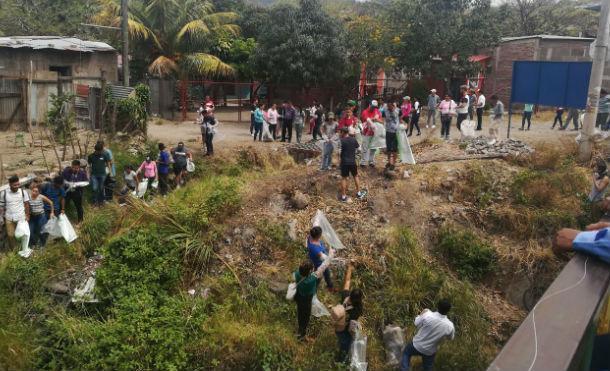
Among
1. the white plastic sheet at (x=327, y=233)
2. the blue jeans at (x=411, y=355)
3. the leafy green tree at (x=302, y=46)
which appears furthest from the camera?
the leafy green tree at (x=302, y=46)

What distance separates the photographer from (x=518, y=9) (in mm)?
30891

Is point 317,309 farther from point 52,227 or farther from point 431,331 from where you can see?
point 52,227

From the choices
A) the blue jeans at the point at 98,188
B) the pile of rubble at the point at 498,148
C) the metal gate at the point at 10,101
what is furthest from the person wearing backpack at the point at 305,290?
the metal gate at the point at 10,101

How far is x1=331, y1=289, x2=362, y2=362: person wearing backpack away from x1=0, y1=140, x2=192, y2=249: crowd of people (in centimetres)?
537

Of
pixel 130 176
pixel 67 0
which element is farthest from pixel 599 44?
pixel 67 0

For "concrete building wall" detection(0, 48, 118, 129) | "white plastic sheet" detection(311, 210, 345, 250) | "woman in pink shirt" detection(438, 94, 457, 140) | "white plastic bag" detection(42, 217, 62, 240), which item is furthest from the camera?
→ "concrete building wall" detection(0, 48, 118, 129)

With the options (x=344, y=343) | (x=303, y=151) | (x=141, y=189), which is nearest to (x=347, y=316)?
(x=344, y=343)

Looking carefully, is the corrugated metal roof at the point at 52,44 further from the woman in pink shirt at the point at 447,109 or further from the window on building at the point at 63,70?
the woman in pink shirt at the point at 447,109

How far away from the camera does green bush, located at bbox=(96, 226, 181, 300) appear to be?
26.3ft

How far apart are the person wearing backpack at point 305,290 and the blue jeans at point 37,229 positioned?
4.70 meters

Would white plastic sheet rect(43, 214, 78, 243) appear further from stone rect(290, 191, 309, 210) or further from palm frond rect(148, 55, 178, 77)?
palm frond rect(148, 55, 178, 77)

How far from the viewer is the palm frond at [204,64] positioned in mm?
19641

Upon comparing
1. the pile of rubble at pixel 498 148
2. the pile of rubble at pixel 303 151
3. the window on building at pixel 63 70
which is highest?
the window on building at pixel 63 70

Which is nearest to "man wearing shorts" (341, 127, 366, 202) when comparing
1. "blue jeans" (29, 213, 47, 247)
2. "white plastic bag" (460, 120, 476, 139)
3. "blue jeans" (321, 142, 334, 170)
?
"blue jeans" (321, 142, 334, 170)
